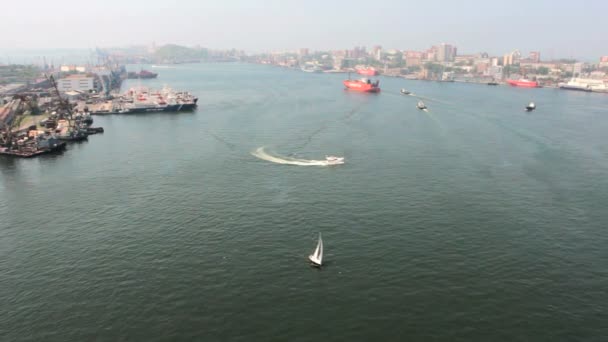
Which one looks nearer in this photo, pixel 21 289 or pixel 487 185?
pixel 21 289

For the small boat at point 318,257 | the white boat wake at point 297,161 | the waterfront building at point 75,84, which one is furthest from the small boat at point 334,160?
the waterfront building at point 75,84

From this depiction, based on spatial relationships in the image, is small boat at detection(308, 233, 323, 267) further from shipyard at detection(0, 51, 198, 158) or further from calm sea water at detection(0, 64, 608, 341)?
shipyard at detection(0, 51, 198, 158)

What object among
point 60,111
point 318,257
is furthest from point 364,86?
point 318,257

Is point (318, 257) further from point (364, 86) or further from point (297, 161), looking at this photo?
point (364, 86)

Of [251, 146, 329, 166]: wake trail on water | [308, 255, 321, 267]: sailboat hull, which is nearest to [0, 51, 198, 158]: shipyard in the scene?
[251, 146, 329, 166]: wake trail on water

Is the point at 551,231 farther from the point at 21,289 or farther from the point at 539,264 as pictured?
the point at 21,289

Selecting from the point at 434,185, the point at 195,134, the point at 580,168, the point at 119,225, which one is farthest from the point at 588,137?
the point at 119,225

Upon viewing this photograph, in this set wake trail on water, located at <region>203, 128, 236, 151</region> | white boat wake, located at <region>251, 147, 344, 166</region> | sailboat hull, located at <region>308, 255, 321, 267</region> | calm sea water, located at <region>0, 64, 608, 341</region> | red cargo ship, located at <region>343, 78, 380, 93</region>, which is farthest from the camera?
red cargo ship, located at <region>343, 78, 380, 93</region>

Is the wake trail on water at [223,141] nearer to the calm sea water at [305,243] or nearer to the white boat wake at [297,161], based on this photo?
the calm sea water at [305,243]
